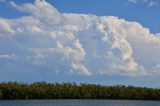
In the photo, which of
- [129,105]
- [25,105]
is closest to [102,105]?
[129,105]

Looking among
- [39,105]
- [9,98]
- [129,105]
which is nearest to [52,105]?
[39,105]

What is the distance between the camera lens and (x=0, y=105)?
475 ft

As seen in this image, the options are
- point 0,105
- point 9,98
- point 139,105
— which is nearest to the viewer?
point 0,105

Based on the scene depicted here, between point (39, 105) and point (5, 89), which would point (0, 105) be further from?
point (5, 89)

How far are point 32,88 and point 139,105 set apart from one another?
51354mm

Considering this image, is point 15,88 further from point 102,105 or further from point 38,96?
point 102,105

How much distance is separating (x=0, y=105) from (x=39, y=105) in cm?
844

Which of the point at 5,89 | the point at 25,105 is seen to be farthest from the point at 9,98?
the point at 25,105

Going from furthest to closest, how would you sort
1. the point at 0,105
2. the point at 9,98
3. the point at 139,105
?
1. the point at 9,98
2. the point at 139,105
3. the point at 0,105

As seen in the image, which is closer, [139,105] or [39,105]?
[39,105]

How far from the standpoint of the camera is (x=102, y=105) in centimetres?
14900

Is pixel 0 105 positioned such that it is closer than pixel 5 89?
Yes

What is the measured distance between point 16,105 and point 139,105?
29.8 metres

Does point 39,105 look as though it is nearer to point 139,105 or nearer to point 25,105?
point 25,105
